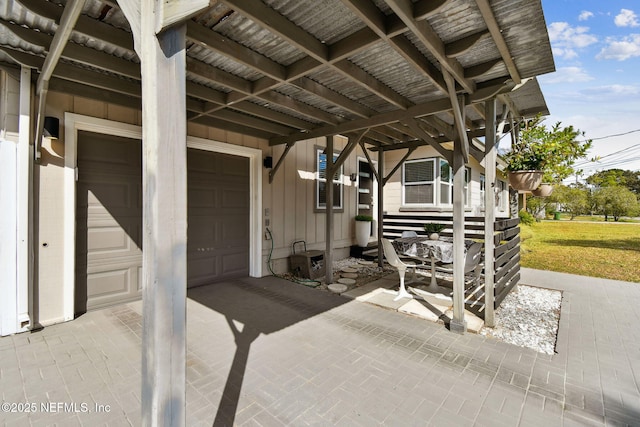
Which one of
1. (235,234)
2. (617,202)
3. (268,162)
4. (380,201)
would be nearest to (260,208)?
(235,234)

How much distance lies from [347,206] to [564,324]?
4.90 m

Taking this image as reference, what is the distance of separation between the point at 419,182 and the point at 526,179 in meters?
3.90

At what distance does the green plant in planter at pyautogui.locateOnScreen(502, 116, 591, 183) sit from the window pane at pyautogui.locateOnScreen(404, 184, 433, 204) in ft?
11.5

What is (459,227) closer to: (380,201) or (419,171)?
(380,201)

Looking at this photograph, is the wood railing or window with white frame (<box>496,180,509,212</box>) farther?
window with white frame (<box>496,180,509,212</box>)

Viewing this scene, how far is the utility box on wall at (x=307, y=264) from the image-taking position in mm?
5617

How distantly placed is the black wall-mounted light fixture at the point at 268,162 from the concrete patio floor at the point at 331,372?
2.84 metres

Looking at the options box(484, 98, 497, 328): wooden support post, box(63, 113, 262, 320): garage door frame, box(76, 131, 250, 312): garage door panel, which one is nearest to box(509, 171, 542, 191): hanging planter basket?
box(484, 98, 497, 328): wooden support post

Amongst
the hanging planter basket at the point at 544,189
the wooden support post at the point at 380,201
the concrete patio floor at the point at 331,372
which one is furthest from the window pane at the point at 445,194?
the concrete patio floor at the point at 331,372

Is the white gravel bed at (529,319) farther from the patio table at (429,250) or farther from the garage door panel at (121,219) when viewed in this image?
the garage door panel at (121,219)

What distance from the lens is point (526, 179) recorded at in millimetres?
4031

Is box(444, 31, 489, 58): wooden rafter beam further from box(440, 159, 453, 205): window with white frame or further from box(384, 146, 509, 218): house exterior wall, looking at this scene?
box(440, 159, 453, 205): window with white frame

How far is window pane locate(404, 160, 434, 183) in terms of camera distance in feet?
25.5

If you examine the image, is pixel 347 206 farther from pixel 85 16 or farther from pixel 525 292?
pixel 85 16
